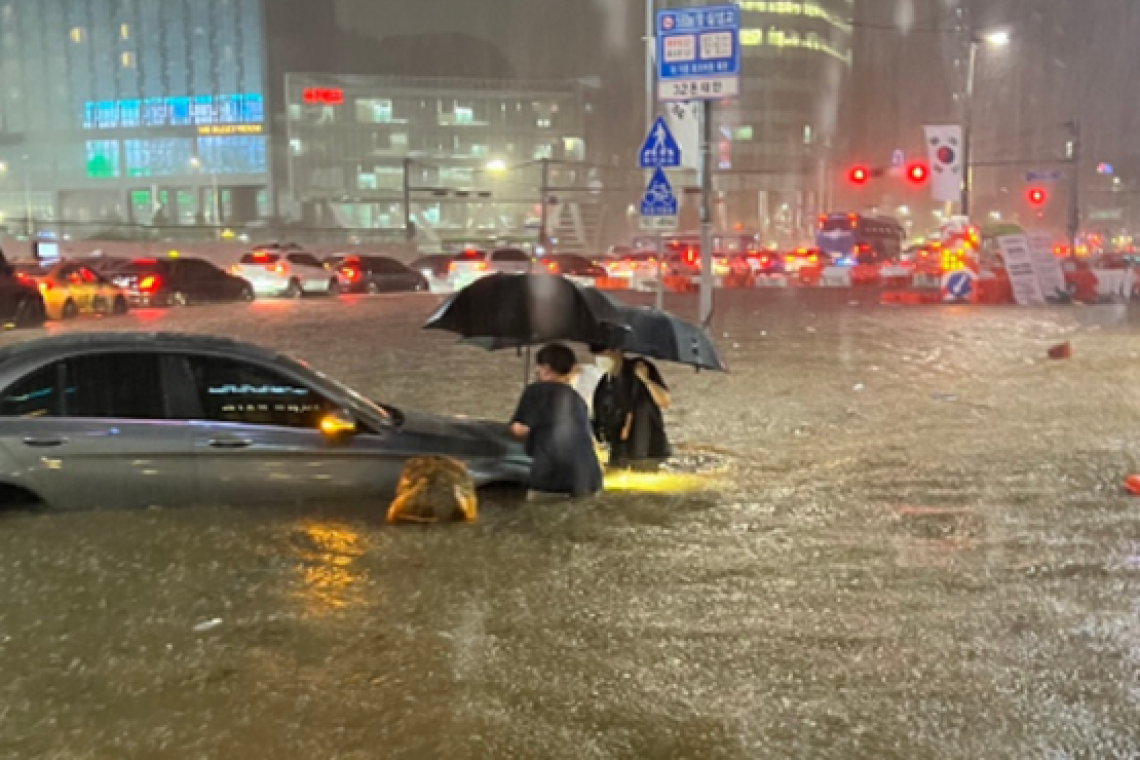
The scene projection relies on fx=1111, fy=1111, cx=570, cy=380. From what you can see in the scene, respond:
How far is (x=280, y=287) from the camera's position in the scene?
3331cm

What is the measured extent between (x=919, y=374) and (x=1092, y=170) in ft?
240

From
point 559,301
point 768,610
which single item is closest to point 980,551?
point 768,610

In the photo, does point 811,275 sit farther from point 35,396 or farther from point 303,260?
point 35,396

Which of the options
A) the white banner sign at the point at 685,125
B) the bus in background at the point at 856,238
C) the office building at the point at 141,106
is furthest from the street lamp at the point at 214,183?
the white banner sign at the point at 685,125

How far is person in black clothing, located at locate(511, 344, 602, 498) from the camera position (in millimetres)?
7273

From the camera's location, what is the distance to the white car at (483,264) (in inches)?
1437

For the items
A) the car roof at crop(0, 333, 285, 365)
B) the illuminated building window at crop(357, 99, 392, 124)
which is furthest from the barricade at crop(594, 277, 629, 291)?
the illuminated building window at crop(357, 99, 392, 124)

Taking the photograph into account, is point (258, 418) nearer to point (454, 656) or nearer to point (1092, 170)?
point (454, 656)

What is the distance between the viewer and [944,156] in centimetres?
2889

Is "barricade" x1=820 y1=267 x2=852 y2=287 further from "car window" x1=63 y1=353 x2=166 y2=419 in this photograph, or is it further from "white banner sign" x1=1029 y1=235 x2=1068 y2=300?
"car window" x1=63 y1=353 x2=166 y2=419

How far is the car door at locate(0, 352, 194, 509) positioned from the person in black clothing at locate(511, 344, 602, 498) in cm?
215

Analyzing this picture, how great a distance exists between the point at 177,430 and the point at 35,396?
0.84m

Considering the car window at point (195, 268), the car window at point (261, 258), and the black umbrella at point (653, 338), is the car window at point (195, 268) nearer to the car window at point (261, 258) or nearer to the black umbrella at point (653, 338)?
the car window at point (261, 258)

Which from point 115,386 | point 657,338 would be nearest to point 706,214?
point 657,338
